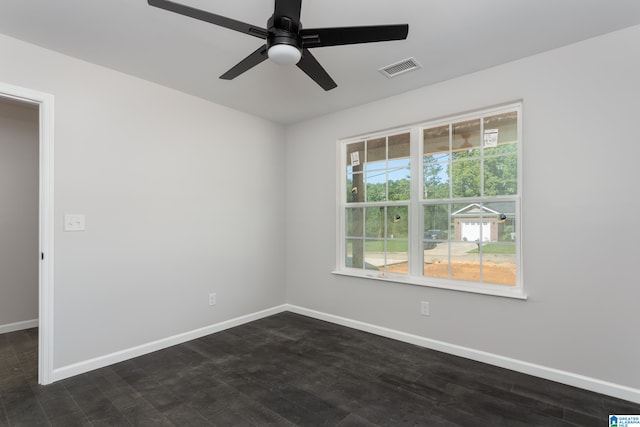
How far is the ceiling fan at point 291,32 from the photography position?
1.60 meters

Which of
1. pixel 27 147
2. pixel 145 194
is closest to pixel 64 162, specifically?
pixel 145 194

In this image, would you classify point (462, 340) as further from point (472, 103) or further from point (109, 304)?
point (109, 304)

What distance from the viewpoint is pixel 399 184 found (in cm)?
358

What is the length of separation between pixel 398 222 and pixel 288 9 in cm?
248

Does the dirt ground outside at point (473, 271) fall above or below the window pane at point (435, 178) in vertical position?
below

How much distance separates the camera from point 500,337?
278cm

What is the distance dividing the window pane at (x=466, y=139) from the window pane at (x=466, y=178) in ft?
0.26

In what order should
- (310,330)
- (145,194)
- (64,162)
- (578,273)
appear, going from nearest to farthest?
(578,273) → (64,162) → (145,194) → (310,330)

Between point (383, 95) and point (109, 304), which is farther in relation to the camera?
point (383, 95)

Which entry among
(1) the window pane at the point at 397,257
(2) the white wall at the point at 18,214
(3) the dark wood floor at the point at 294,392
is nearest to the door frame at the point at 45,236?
(3) the dark wood floor at the point at 294,392

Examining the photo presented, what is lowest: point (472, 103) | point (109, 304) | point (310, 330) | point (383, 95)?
point (310, 330)

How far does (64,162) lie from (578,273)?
4.18 m

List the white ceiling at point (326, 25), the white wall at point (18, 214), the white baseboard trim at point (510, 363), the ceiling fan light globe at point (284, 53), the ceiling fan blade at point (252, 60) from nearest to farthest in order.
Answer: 1. the ceiling fan light globe at point (284, 53)
2. the ceiling fan blade at point (252, 60)
3. the white ceiling at point (326, 25)
4. the white baseboard trim at point (510, 363)
5. the white wall at point (18, 214)

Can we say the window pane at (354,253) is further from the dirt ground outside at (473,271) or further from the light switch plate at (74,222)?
the light switch plate at (74,222)
